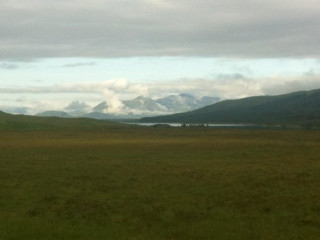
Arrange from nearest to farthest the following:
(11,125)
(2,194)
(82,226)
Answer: (82,226)
(2,194)
(11,125)

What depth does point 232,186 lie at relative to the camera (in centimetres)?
2973

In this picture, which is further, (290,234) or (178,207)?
(178,207)

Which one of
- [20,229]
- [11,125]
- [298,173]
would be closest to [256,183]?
[298,173]

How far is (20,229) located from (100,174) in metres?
17.5

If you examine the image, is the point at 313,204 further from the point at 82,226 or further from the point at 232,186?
the point at 82,226

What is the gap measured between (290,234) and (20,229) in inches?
361

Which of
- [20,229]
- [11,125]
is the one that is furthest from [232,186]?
[11,125]

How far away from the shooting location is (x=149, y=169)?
4022 cm

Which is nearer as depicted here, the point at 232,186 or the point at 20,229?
the point at 20,229

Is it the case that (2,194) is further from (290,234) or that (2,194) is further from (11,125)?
(11,125)

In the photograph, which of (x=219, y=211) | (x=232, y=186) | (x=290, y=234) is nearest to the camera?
(x=290, y=234)

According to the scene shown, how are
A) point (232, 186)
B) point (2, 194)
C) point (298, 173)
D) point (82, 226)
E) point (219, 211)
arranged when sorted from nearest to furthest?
point (82, 226) < point (219, 211) < point (2, 194) < point (232, 186) < point (298, 173)

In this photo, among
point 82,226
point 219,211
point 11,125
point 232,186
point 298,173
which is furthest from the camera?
point 11,125

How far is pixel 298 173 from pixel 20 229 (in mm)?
22090
